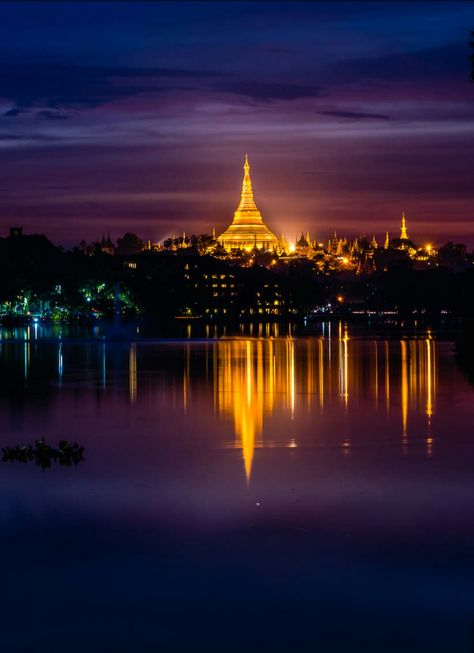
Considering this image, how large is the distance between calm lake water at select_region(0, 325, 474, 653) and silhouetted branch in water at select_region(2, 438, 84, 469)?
1.24 feet

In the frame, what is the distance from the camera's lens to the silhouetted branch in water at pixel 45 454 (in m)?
22.4

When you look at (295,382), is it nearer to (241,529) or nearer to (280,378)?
(280,378)

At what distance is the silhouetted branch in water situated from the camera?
22438 millimetres

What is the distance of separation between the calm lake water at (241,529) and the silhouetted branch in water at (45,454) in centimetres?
38

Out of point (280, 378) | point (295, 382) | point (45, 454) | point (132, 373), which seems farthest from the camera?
point (132, 373)

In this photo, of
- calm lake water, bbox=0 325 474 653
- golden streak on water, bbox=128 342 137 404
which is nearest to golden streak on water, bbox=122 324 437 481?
golden streak on water, bbox=128 342 137 404

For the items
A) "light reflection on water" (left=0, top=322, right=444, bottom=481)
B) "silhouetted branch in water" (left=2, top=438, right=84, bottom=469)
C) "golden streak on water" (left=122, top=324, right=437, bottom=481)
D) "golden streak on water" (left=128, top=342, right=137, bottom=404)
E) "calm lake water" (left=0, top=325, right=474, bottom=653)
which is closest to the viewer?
"calm lake water" (left=0, top=325, right=474, bottom=653)

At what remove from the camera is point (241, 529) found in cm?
1633

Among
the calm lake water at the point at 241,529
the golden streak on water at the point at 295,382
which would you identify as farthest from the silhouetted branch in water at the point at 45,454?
the golden streak on water at the point at 295,382

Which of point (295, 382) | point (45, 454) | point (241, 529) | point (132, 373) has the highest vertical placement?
point (132, 373)

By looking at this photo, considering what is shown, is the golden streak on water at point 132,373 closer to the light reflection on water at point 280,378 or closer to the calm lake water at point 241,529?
the light reflection on water at point 280,378

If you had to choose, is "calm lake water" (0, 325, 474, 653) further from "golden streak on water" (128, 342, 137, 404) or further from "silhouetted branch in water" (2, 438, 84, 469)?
"golden streak on water" (128, 342, 137, 404)

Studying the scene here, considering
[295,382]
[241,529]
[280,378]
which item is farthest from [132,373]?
[241,529]

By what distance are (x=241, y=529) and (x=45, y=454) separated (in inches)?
280
